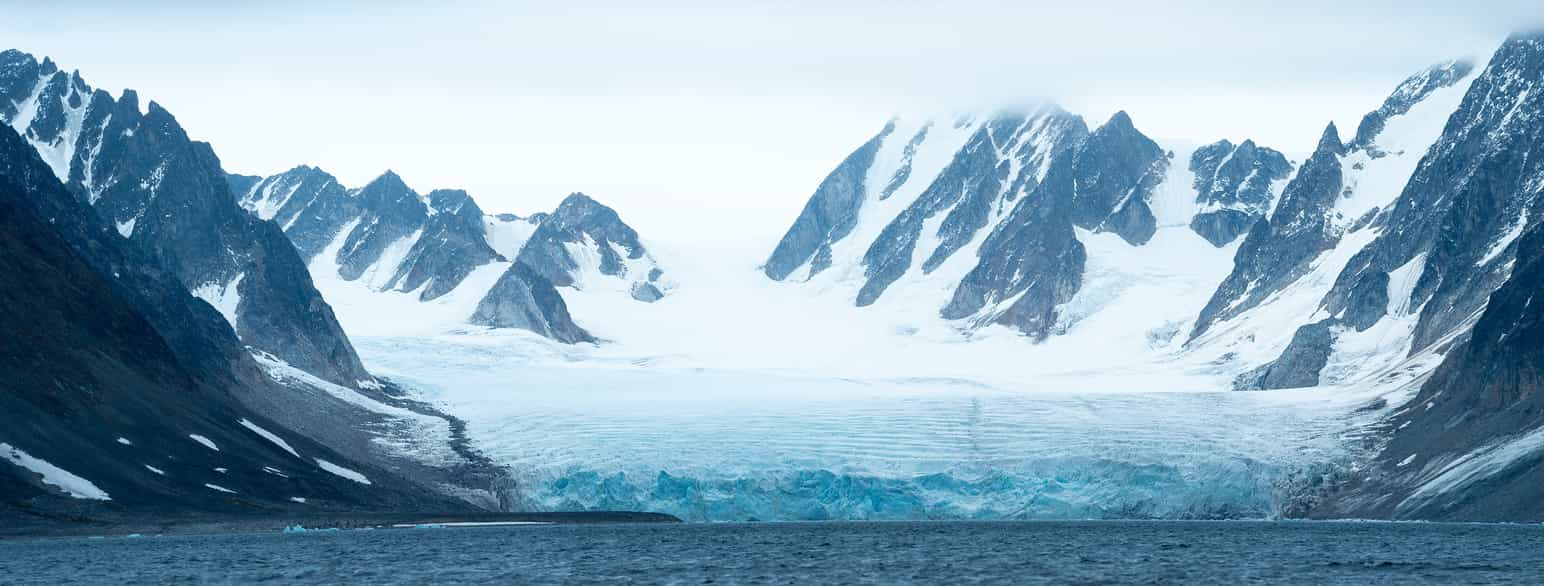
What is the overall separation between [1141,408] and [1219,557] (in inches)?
2886

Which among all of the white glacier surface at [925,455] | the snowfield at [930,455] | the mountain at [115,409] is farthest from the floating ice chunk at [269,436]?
the snowfield at [930,455]

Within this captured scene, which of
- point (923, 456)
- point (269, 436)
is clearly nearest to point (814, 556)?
point (923, 456)

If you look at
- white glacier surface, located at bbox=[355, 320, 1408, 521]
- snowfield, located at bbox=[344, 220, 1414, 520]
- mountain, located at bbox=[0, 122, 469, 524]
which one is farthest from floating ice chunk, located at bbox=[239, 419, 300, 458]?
snowfield, located at bbox=[344, 220, 1414, 520]

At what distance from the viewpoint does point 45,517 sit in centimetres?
10400

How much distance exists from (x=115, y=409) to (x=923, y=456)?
2430 inches

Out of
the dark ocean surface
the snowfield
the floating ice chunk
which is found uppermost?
the floating ice chunk

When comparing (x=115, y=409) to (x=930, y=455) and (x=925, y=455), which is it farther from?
(x=930, y=455)

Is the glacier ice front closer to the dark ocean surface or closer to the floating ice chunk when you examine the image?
the dark ocean surface

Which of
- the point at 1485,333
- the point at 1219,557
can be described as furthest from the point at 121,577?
the point at 1485,333

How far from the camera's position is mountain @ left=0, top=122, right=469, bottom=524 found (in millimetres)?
112875

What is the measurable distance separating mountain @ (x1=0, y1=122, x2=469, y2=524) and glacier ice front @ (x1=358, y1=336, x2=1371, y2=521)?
572 inches

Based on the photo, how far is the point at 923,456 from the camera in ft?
497

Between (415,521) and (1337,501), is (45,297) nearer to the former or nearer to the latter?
(415,521)

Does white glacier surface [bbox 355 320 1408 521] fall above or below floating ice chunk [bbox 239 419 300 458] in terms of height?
below
